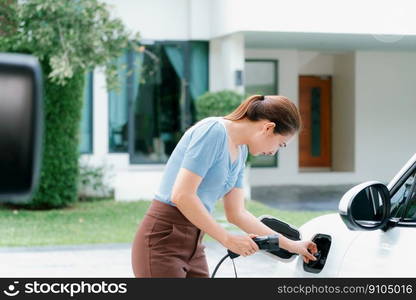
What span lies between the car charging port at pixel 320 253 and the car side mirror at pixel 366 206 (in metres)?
0.35

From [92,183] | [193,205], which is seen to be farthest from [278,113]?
[92,183]

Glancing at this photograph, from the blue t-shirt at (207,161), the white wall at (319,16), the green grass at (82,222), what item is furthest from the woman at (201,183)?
the white wall at (319,16)

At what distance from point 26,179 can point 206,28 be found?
1423 cm

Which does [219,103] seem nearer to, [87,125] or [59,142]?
[87,125]

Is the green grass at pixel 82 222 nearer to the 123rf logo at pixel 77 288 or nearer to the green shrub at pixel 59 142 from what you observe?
the green shrub at pixel 59 142

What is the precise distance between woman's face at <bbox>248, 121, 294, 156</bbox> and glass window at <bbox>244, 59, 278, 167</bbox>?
14463mm

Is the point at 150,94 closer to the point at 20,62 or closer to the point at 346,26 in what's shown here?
the point at 346,26

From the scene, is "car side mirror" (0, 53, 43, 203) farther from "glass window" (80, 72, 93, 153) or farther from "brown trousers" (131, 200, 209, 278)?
"glass window" (80, 72, 93, 153)

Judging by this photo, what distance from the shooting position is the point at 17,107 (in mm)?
1032

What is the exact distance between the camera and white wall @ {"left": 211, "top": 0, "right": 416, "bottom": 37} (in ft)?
45.9

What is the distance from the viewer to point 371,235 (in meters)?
3.00

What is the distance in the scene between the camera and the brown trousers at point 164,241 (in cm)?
288

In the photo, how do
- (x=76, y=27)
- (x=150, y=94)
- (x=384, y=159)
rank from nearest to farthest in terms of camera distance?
(x=76, y=27) → (x=150, y=94) → (x=384, y=159)

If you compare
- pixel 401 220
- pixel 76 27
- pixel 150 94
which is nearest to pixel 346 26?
pixel 150 94
